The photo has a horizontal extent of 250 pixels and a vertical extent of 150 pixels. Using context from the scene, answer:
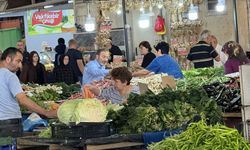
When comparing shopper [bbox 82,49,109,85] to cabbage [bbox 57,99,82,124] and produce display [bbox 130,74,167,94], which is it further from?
cabbage [bbox 57,99,82,124]

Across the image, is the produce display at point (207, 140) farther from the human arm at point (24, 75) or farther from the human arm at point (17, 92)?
the human arm at point (24, 75)

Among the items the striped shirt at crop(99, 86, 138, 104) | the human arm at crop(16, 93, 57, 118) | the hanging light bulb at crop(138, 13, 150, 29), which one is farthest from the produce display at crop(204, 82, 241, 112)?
the hanging light bulb at crop(138, 13, 150, 29)

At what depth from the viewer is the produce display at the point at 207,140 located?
478 centimetres

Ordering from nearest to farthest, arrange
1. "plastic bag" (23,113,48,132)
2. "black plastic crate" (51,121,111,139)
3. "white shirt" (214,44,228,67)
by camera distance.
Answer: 1. "black plastic crate" (51,121,111,139)
2. "plastic bag" (23,113,48,132)
3. "white shirt" (214,44,228,67)

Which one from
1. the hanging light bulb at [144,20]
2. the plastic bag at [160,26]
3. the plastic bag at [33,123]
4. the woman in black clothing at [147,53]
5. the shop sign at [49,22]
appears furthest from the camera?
the shop sign at [49,22]

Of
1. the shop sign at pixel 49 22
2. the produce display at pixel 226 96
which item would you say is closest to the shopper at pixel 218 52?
the produce display at pixel 226 96

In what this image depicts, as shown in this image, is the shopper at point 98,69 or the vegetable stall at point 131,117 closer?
the vegetable stall at point 131,117

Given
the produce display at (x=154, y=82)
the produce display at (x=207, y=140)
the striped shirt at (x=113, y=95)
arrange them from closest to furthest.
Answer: the produce display at (x=207, y=140), the striped shirt at (x=113, y=95), the produce display at (x=154, y=82)

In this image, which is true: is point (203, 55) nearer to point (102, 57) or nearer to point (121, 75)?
point (102, 57)

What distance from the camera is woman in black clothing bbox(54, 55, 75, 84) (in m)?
16.3

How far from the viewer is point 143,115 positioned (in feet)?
23.0

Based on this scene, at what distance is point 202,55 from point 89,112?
28.6 ft

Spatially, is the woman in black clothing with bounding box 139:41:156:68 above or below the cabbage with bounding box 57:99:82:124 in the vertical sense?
above

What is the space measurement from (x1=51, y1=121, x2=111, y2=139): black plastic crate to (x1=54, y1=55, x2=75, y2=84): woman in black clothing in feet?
30.9
